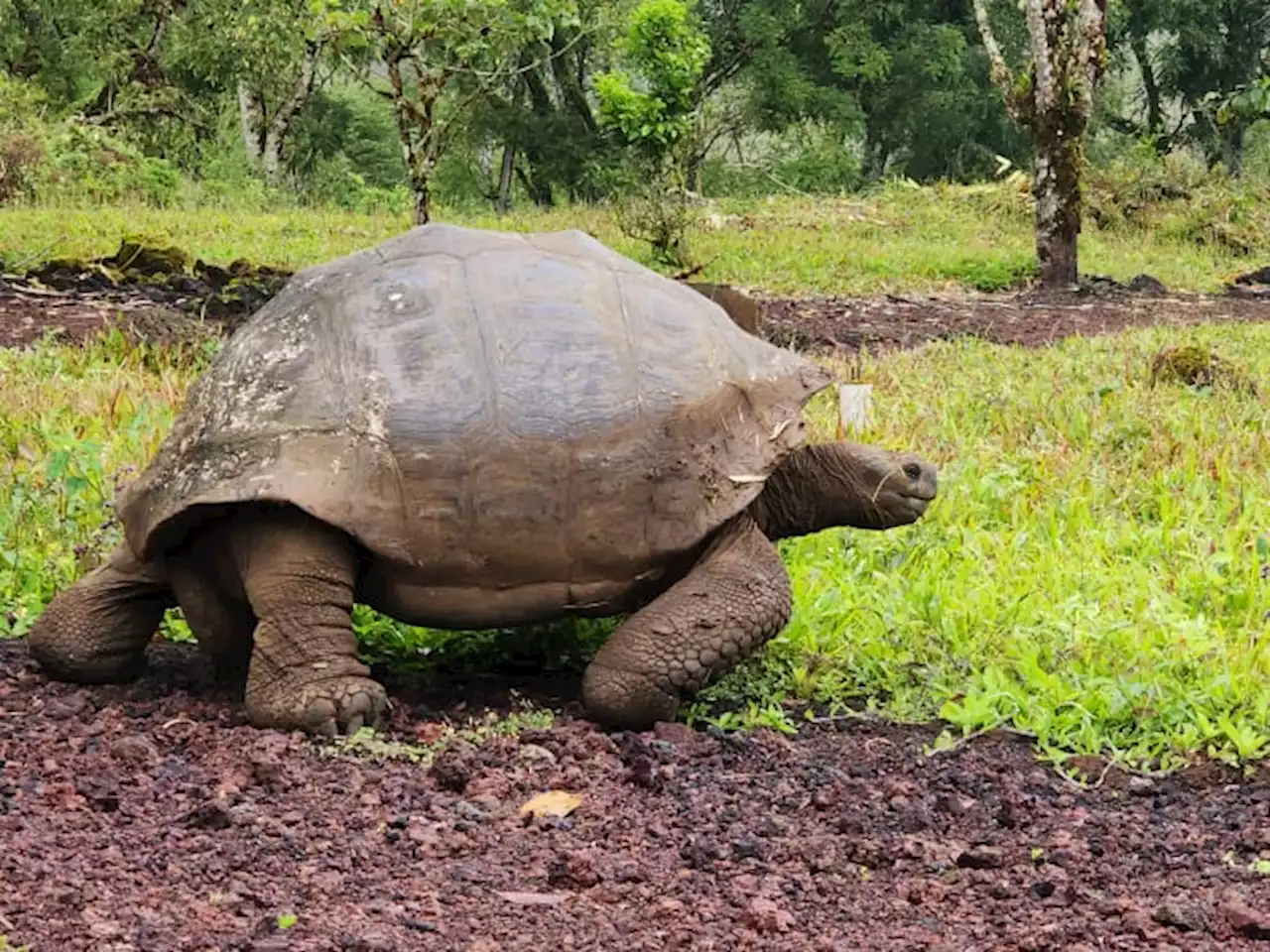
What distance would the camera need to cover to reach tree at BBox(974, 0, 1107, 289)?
484 inches

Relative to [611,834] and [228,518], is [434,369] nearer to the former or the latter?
[228,518]

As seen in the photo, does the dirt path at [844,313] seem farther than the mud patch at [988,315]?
No

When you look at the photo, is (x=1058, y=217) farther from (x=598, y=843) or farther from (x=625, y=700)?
(x=598, y=843)

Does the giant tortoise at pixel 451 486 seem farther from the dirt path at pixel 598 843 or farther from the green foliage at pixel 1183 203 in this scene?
the green foliage at pixel 1183 203

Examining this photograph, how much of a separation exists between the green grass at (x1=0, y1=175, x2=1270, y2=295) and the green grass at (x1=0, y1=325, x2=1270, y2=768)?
18.1 feet

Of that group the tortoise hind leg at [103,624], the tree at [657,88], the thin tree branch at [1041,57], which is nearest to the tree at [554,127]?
the tree at [657,88]

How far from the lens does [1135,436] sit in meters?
6.02

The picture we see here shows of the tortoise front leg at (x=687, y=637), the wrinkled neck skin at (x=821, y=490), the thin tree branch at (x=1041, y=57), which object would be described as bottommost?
the tortoise front leg at (x=687, y=637)

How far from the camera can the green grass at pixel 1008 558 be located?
3.59 metres

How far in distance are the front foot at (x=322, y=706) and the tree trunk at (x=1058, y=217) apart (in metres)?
10.7

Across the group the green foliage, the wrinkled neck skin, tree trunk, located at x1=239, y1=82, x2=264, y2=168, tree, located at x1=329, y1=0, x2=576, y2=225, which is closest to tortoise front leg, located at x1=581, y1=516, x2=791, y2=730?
the wrinkled neck skin

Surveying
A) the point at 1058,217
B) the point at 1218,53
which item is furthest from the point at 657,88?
the point at 1218,53

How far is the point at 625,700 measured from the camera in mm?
3451

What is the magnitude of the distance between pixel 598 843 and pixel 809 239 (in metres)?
13.7
